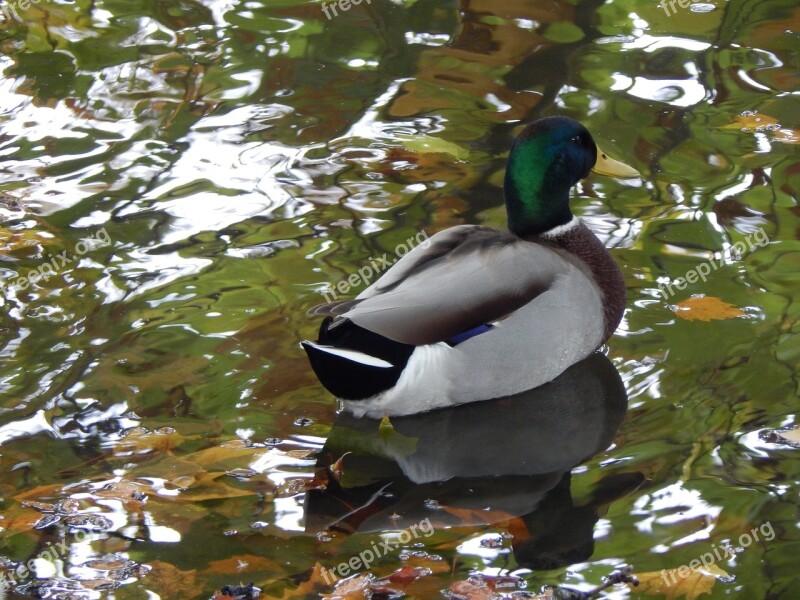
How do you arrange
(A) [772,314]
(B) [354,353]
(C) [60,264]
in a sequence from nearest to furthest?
(B) [354,353], (A) [772,314], (C) [60,264]

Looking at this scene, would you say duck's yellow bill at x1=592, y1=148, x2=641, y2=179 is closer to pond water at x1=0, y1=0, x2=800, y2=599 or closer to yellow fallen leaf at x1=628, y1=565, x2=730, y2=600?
pond water at x1=0, y1=0, x2=800, y2=599

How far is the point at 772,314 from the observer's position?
15.8 feet

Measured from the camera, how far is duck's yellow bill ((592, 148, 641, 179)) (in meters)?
→ 5.10

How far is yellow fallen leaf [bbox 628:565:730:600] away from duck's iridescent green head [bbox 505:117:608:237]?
188 cm

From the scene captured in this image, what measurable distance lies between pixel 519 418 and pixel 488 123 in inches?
101

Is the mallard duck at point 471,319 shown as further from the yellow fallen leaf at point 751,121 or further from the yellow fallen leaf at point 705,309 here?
the yellow fallen leaf at point 751,121

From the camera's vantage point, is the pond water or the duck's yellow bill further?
the duck's yellow bill

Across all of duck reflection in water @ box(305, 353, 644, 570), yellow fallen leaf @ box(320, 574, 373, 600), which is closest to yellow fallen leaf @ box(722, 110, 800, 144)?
duck reflection in water @ box(305, 353, 644, 570)

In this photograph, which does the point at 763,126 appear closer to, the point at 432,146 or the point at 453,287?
the point at 432,146

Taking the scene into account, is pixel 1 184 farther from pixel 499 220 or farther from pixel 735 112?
pixel 735 112

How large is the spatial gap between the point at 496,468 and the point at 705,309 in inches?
53.5

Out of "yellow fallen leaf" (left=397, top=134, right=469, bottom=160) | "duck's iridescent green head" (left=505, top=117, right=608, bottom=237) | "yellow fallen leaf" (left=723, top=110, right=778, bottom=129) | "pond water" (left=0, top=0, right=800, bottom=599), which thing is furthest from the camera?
"yellow fallen leaf" (left=723, top=110, right=778, bottom=129)

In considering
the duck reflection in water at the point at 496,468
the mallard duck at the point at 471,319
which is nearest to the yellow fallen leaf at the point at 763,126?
the mallard duck at the point at 471,319

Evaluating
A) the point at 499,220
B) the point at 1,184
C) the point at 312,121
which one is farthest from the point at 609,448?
the point at 1,184
